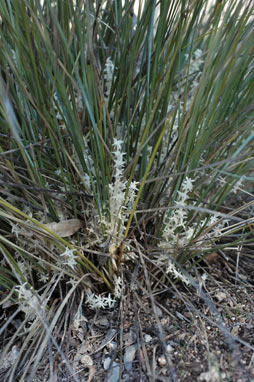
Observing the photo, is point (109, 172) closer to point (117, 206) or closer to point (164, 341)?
point (117, 206)

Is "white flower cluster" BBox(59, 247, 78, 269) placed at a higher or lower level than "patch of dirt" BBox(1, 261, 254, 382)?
higher

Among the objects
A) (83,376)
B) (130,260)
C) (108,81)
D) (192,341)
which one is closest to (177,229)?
(130,260)

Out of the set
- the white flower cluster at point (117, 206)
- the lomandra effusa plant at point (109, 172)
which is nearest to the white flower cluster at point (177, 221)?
the lomandra effusa plant at point (109, 172)

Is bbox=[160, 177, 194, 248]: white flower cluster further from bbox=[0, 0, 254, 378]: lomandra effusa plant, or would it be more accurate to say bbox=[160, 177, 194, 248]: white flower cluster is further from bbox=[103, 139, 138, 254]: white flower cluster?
bbox=[103, 139, 138, 254]: white flower cluster

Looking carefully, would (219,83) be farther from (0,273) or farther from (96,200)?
(0,273)

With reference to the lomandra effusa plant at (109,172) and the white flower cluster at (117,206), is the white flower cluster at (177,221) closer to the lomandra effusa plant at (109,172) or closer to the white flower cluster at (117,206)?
the lomandra effusa plant at (109,172)

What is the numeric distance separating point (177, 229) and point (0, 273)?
0.44 meters

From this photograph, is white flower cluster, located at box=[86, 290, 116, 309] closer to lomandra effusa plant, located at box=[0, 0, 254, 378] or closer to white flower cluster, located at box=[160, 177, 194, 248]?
lomandra effusa plant, located at box=[0, 0, 254, 378]

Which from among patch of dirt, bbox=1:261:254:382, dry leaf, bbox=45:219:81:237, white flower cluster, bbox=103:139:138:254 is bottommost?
patch of dirt, bbox=1:261:254:382

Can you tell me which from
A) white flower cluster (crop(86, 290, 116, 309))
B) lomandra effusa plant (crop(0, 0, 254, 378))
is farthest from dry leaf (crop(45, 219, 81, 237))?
white flower cluster (crop(86, 290, 116, 309))

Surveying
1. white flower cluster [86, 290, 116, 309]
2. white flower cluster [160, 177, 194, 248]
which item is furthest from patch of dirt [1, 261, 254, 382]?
white flower cluster [160, 177, 194, 248]

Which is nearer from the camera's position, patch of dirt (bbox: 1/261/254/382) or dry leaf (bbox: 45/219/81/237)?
patch of dirt (bbox: 1/261/254/382)

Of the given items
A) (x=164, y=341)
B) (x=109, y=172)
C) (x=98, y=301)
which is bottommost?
(x=98, y=301)

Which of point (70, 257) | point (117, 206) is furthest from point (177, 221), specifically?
point (70, 257)
